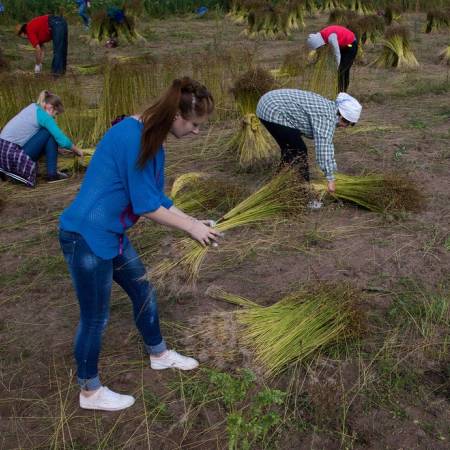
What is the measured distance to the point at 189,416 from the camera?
7.64 feet

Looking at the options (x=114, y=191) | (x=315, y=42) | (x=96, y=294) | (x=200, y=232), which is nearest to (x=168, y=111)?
(x=114, y=191)

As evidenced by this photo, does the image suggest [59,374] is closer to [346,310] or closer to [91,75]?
[346,310]

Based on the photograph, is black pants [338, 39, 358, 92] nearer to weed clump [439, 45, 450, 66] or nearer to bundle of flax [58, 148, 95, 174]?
bundle of flax [58, 148, 95, 174]

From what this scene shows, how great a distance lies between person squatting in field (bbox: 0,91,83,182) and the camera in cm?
489

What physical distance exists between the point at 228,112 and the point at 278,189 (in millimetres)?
3241

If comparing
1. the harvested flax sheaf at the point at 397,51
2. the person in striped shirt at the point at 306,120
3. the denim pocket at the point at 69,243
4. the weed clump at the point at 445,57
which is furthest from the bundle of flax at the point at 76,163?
the weed clump at the point at 445,57

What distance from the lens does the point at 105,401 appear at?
92.4 inches

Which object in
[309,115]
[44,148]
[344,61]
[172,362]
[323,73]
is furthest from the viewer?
[344,61]

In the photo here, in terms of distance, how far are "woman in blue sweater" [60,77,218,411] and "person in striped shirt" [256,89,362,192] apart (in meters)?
1.77

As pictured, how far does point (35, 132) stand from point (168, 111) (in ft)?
11.2

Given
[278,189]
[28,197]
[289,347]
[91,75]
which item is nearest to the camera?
[289,347]

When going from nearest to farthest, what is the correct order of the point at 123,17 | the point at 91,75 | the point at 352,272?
the point at 352,272 < the point at 91,75 < the point at 123,17

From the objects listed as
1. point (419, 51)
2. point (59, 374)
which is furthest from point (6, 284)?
point (419, 51)

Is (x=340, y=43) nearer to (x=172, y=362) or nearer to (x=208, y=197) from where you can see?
(x=208, y=197)
